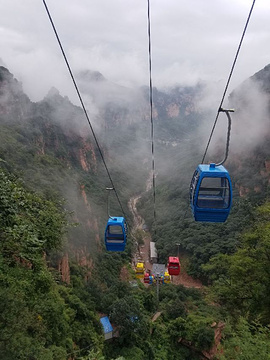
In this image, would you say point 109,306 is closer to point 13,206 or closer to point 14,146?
point 13,206

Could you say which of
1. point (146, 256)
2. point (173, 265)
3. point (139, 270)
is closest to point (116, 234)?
point (173, 265)

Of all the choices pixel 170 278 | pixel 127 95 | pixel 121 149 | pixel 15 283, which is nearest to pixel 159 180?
pixel 121 149

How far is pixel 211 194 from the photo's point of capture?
6.93 meters

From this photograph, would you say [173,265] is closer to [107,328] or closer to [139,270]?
[107,328]

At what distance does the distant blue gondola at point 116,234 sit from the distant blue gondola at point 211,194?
4.55 meters

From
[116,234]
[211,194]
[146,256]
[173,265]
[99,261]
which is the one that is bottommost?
[146,256]

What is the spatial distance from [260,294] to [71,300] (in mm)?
10036

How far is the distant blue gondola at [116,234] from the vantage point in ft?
35.8

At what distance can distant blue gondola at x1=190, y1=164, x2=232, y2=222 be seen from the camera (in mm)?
6367

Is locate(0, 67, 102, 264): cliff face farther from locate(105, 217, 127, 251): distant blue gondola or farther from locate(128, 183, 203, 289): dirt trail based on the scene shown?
locate(128, 183, 203, 289): dirt trail

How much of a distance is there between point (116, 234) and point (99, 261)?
705 inches

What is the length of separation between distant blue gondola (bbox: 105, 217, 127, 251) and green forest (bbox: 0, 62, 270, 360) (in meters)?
1.91

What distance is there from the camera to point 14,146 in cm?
3241

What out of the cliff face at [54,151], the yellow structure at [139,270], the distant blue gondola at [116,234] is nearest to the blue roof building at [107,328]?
the cliff face at [54,151]
